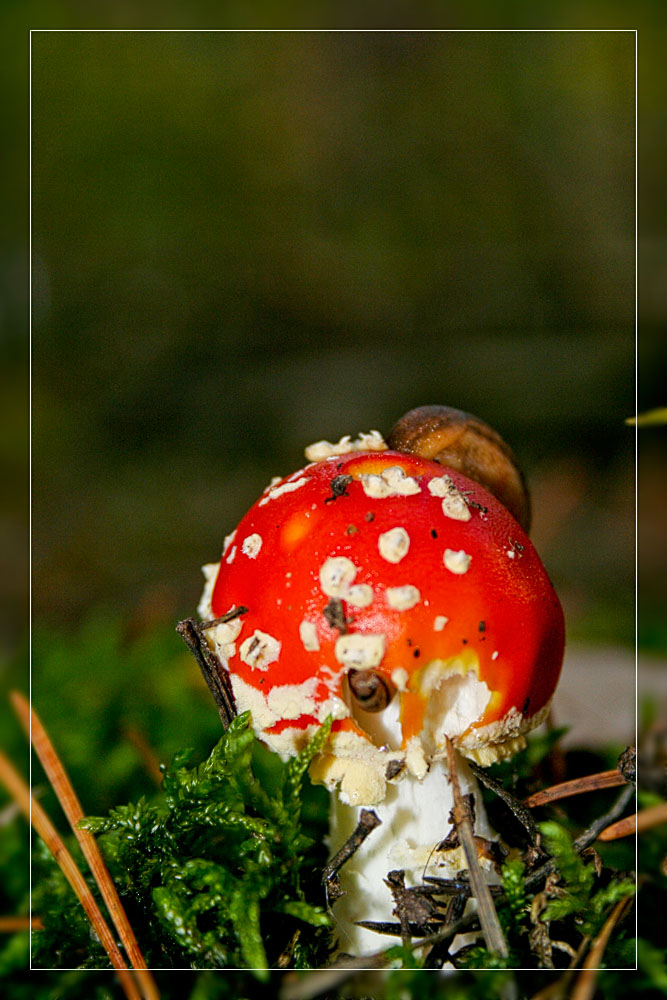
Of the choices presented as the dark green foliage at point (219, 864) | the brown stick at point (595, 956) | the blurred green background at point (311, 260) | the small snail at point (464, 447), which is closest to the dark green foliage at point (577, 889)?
the brown stick at point (595, 956)

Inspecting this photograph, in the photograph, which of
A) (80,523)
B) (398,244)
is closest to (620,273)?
(398,244)

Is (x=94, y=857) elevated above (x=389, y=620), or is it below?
below

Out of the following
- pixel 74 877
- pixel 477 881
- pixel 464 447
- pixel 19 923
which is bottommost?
pixel 19 923

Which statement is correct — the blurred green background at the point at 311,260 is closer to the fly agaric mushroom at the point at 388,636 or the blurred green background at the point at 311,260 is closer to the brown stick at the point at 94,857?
the brown stick at the point at 94,857

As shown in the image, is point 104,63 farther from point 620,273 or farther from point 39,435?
point 620,273

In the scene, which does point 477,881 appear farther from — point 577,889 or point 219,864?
point 219,864

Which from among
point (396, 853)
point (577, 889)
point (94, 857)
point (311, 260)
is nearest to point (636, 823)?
point (577, 889)

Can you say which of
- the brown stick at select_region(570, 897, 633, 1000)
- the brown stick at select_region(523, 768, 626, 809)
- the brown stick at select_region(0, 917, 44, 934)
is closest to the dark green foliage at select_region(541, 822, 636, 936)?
the brown stick at select_region(570, 897, 633, 1000)
